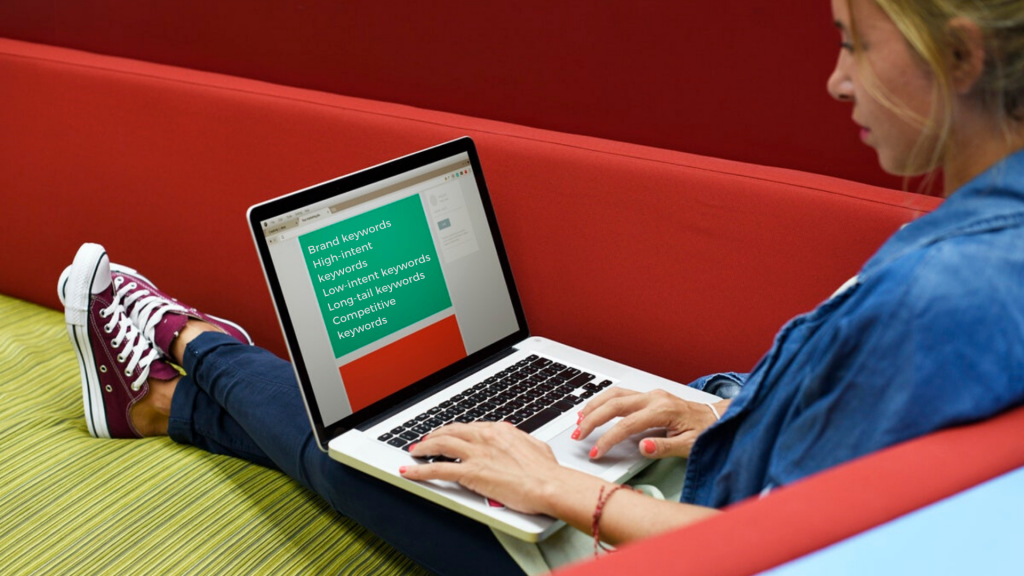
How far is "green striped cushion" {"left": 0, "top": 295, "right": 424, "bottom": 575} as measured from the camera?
1.22m

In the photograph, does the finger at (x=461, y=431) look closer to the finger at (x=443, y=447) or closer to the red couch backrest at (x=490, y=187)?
the finger at (x=443, y=447)

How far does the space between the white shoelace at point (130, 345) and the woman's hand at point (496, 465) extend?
0.70m

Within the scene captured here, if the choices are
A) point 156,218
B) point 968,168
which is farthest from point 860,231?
point 156,218

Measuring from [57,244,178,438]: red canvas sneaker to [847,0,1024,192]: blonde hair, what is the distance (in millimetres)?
1271

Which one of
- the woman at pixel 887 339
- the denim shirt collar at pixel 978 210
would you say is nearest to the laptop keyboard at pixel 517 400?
the woman at pixel 887 339

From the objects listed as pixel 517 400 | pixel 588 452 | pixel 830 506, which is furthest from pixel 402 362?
pixel 830 506

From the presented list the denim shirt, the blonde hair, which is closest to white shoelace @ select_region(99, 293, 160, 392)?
the denim shirt

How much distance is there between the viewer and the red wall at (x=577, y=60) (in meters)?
1.23

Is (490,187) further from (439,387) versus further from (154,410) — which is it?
(154,410)

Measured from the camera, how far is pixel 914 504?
1.96ft

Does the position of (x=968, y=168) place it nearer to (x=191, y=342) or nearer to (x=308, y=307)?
(x=308, y=307)

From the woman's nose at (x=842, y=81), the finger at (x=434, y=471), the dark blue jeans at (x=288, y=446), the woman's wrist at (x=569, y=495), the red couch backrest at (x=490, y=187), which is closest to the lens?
the woman's nose at (x=842, y=81)

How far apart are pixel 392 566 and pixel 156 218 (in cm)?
92

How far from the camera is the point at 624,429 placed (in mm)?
1029
